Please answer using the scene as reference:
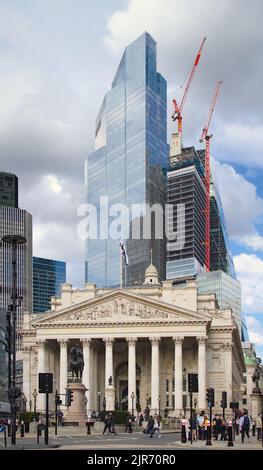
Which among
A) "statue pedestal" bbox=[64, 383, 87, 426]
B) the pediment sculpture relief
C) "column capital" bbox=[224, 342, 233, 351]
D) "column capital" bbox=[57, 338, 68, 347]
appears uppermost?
the pediment sculpture relief

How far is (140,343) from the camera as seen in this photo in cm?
14200

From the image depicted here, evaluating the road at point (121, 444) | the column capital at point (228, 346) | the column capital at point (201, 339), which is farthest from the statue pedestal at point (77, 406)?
the column capital at point (228, 346)

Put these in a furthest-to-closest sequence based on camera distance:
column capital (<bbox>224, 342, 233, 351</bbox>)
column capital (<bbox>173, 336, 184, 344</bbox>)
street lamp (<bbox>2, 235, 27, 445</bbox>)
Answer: column capital (<bbox>224, 342, 233, 351</bbox>) < column capital (<bbox>173, 336, 184, 344</bbox>) < street lamp (<bbox>2, 235, 27, 445</bbox>)

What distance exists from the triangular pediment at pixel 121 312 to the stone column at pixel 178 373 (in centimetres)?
340

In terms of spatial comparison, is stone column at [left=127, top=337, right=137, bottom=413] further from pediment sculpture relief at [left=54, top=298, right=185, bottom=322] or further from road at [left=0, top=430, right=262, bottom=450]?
road at [left=0, top=430, right=262, bottom=450]

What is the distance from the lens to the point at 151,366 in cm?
Result: 14175

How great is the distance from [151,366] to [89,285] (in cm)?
1676

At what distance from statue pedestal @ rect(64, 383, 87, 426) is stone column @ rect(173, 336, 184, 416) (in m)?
45.9

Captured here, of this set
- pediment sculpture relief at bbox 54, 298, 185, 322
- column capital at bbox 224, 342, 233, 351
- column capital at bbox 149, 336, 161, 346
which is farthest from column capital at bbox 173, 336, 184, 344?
column capital at bbox 224, 342, 233, 351

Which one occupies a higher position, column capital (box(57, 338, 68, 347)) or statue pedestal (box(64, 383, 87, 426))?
column capital (box(57, 338, 68, 347))

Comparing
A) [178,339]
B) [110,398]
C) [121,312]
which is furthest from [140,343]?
[110,398]

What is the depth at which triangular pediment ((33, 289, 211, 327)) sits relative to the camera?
135 meters
